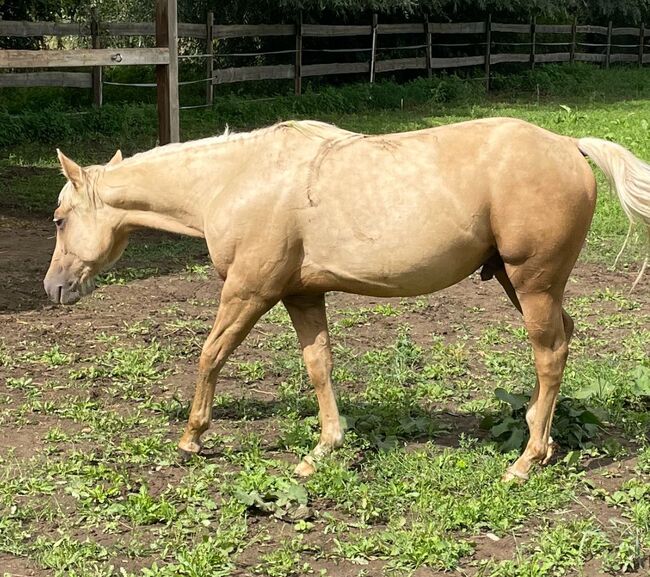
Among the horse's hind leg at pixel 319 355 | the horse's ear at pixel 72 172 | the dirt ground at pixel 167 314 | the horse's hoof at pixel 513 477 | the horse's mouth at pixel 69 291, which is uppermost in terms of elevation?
the horse's ear at pixel 72 172

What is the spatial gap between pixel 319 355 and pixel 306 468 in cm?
58

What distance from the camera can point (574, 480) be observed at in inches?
175

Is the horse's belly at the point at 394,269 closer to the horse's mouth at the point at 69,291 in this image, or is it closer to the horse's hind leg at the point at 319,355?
the horse's hind leg at the point at 319,355

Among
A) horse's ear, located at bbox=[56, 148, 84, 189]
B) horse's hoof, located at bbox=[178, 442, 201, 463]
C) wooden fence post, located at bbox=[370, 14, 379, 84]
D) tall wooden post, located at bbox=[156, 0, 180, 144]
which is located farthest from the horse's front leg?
wooden fence post, located at bbox=[370, 14, 379, 84]

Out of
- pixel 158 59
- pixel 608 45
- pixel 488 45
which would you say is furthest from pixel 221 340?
pixel 608 45

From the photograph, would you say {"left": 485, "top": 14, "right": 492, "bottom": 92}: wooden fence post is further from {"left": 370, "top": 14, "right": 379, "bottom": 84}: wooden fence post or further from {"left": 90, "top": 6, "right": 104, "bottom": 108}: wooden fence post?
{"left": 90, "top": 6, "right": 104, "bottom": 108}: wooden fence post

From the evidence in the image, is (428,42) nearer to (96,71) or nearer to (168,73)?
(96,71)

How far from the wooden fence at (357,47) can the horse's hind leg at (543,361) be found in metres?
5.82

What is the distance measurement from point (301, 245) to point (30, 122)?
11.1 meters

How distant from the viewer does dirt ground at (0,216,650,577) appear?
17.4 ft

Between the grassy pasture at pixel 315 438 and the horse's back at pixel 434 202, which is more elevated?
the horse's back at pixel 434 202

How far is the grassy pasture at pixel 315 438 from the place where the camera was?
3834mm

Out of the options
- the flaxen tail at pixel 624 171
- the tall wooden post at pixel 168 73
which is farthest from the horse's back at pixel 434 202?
the tall wooden post at pixel 168 73

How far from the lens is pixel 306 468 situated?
4562mm
